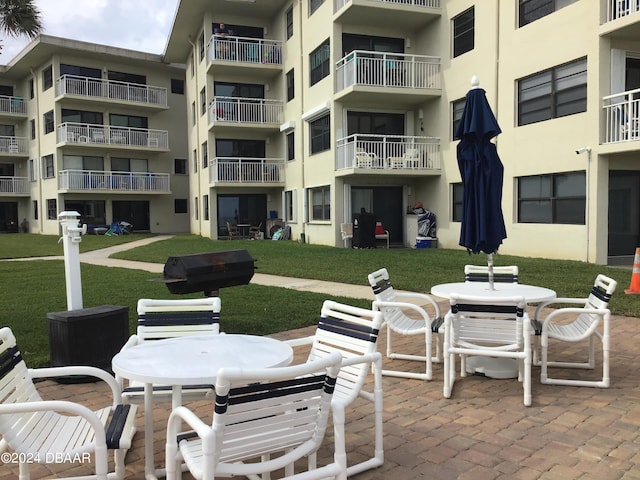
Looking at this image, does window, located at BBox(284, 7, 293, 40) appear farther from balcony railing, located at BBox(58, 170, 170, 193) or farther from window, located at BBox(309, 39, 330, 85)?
balcony railing, located at BBox(58, 170, 170, 193)

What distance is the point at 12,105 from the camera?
3644 centimetres

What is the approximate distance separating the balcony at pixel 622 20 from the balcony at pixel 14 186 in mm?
35620

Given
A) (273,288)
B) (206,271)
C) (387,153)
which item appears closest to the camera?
(206,271)

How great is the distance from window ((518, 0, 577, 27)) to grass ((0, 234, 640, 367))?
7.15 meters

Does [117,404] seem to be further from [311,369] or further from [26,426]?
[311,369]

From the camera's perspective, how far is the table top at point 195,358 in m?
2.83

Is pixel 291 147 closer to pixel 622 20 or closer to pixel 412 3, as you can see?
pixel 412 3

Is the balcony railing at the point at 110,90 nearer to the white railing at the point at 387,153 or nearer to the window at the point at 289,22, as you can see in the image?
the window at the point at 289,22

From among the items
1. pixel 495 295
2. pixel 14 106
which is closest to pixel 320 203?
pixel 495 295

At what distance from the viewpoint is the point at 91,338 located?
17.1 ft

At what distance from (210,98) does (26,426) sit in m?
25.6

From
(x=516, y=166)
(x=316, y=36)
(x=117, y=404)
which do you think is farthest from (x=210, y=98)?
(x=117, y=404)

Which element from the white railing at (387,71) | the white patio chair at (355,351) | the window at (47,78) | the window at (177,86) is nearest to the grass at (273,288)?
the white patio chair at (355,351)

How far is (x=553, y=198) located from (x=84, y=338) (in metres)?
13.8
